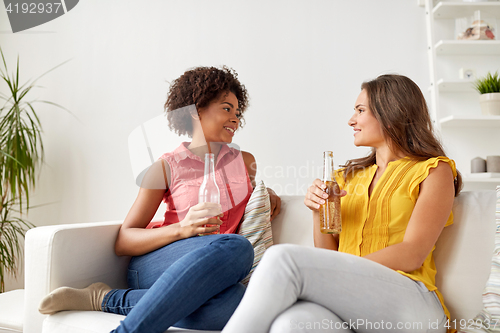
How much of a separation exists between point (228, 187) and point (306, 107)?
33.5 inches

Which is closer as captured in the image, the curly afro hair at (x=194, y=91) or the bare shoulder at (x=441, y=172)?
the bare shoulder at (x=441, y=172)

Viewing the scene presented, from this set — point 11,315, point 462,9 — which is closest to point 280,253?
point 11,315

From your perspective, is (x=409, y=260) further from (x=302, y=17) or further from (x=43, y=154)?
(x=43, y=154)

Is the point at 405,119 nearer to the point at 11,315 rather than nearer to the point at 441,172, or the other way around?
the point at 441,172

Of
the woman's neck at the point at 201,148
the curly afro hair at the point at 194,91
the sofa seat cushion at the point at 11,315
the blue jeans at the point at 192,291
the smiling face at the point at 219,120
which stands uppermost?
the curly afro hair at the point at 194,91

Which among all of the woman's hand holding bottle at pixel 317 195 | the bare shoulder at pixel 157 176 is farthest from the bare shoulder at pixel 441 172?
the bare shoulder at pixel 157 176

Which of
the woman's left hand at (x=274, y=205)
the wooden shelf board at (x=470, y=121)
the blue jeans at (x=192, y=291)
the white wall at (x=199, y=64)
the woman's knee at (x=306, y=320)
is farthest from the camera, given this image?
the white wall at (x=199, y=64)

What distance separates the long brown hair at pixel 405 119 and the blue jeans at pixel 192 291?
22.6 inches

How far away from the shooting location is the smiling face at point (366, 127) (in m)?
1.26

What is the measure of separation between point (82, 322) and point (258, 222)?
609 millimetres

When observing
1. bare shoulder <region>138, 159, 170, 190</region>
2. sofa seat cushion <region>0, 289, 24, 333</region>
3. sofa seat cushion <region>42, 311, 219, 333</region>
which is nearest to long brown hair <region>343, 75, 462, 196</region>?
bare shoulder <region>138, 159, 170, 190</region>

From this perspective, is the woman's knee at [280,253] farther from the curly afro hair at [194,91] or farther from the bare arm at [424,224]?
the curly afro hair at [194,91]

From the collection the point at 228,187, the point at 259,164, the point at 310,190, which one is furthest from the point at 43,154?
the point at 310,190

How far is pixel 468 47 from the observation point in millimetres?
1959
